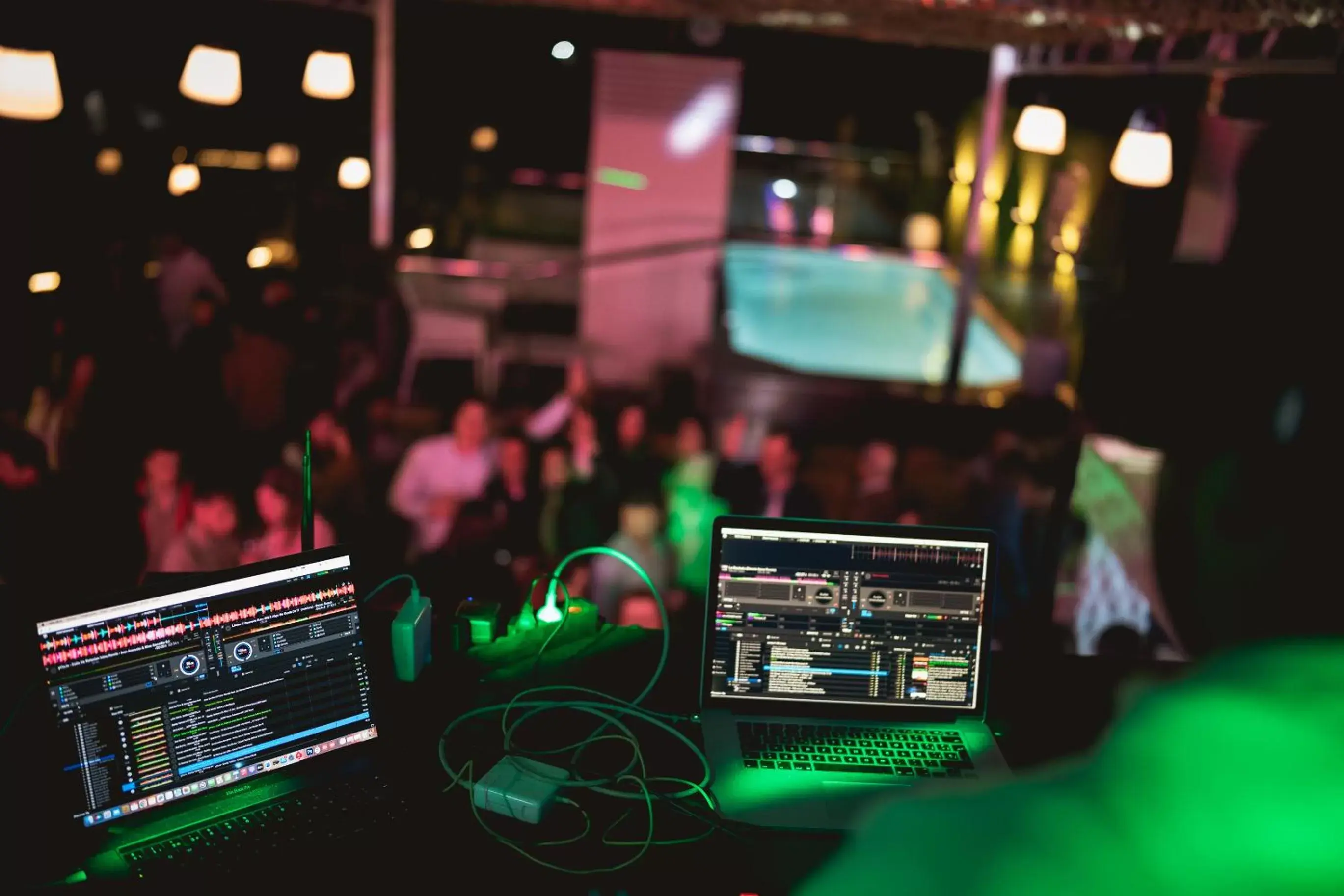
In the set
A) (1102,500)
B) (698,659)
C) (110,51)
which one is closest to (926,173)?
(1102,500)

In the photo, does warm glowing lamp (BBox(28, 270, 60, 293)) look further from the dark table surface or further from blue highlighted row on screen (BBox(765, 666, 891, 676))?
blue highlighted row on screen (BBox(765, 666, 891, 676))

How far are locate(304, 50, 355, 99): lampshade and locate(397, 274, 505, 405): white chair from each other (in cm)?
114

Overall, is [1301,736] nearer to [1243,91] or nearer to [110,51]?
[1243,91]

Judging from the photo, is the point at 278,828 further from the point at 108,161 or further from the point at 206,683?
the point at 108,161

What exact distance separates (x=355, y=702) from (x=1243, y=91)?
450cm

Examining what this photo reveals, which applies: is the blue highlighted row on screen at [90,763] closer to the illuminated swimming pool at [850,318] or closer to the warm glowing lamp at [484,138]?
the illuminated swimming pool at [850,318]

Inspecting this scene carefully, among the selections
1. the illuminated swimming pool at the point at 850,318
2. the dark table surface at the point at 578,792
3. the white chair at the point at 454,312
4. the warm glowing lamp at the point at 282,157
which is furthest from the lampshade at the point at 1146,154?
the warm glowing lamp at the point at 282,157

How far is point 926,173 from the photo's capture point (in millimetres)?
7641

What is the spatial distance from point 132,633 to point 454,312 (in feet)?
16.5

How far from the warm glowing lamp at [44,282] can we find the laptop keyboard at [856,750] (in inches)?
174

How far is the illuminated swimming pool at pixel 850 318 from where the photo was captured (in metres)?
7.02

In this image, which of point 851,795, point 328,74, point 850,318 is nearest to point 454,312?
point 328,74

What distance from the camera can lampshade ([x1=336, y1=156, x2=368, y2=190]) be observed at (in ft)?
22.6

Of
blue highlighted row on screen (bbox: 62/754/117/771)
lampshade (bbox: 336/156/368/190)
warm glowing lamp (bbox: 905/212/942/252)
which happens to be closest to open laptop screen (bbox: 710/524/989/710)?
blue highlighted row on screen (bbox: 62/754/117/771)
